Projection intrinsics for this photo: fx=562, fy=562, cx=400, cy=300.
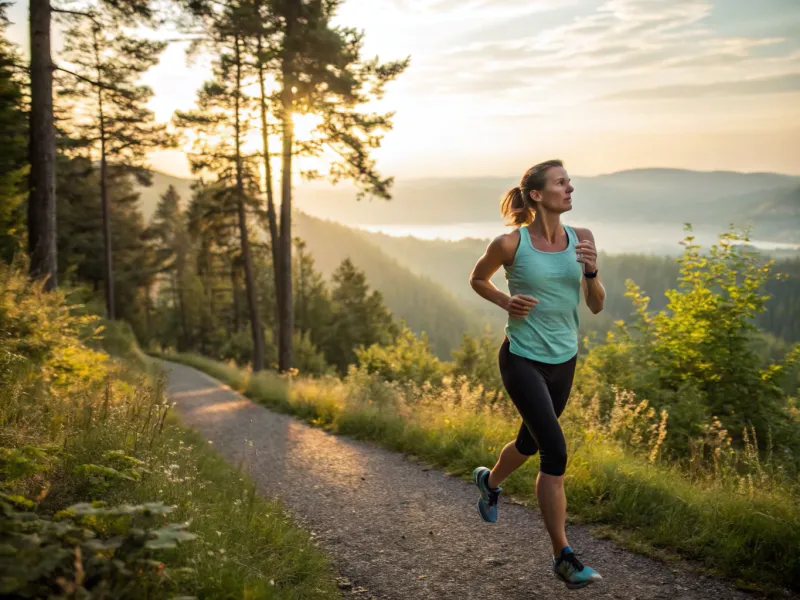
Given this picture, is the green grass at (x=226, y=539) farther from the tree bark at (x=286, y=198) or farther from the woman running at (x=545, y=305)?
the tree bark at (x=286, y=198)

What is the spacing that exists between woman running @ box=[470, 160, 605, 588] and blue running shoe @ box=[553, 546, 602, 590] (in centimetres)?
9

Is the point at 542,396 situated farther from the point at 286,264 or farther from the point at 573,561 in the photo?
the point at 286,264

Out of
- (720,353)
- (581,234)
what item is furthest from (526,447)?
(720,353)

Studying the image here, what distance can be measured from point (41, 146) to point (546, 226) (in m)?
10.0

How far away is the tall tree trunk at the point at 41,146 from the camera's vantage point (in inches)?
395

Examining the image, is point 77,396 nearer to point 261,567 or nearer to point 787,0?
point 261,567

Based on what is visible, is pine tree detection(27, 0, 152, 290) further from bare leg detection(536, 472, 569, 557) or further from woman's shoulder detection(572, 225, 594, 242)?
bare leg detection(536, 472, 569, 557)

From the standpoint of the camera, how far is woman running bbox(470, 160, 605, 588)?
11.5ft

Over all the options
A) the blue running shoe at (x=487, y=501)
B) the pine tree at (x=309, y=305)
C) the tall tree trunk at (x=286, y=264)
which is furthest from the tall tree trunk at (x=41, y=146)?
the pine tree at (x=309, y=305)

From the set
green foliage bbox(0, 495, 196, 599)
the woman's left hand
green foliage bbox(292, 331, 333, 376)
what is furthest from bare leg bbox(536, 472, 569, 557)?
green foliage bbox(292, 331, 333, 376)

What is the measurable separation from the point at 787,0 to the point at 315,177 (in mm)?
12011

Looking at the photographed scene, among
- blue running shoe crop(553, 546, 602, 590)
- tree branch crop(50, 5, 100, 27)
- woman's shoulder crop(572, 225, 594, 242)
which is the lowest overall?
blue running shoe crop(553, 546, 602, 590)

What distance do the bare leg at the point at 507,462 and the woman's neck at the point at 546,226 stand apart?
152cm

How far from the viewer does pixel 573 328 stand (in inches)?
149
